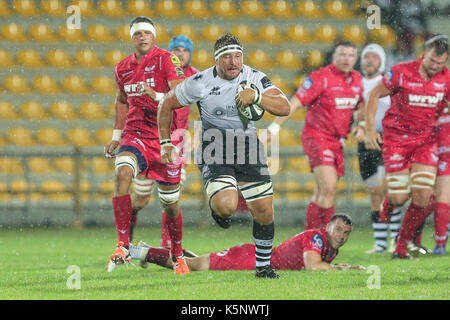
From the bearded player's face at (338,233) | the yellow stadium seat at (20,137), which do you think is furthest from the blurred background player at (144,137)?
the yellow stadium seat at (20,137)

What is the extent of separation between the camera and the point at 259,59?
1566cm

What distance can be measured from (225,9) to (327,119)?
7.64 meters

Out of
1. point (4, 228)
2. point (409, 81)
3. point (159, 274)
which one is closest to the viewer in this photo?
point (159, 274)

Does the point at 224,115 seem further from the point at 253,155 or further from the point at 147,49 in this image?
the point at 147,49

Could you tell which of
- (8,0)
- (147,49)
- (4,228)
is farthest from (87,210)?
(147,49)

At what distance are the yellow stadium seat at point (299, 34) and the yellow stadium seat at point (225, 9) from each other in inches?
45.7

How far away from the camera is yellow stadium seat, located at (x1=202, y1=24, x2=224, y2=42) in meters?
15.9

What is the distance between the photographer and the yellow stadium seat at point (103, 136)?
15.0 meters

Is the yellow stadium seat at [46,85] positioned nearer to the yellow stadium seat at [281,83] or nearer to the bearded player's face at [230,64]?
the yellow stadium seat at [281,83]

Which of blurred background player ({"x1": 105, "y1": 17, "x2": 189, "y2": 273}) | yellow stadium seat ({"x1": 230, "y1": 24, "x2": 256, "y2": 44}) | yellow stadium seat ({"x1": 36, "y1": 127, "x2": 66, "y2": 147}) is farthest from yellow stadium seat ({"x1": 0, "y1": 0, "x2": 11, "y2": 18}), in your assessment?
blurred background player ({"x1": 105, "y1": 17, "x2": 189, "y2": 273})

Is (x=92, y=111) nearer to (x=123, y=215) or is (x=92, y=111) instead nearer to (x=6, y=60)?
(x=6, y=60)

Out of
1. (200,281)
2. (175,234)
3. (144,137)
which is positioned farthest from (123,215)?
(200,281)

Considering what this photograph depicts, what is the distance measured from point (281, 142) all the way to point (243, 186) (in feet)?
27.5

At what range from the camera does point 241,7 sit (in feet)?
53.8
